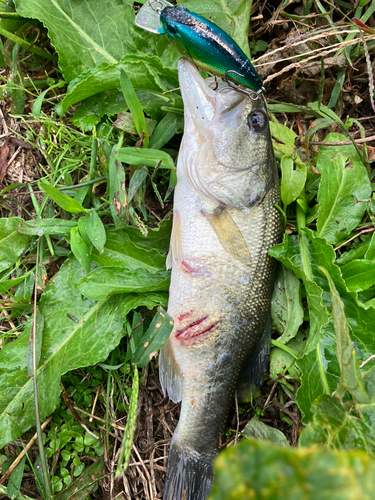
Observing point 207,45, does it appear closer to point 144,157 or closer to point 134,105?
point 134,105

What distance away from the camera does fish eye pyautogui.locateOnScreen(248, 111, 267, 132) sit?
2.45 metres

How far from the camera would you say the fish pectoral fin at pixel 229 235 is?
2.40 m

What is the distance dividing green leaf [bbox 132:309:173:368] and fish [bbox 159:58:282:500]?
74mm

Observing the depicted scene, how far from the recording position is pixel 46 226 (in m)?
2.74

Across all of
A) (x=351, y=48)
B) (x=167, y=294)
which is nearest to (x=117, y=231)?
(x=167, y=294)

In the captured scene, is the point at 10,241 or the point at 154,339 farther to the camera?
the point at 10,241

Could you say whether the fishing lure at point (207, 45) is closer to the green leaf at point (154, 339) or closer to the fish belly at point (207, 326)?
the fish belly at point (207, 326)

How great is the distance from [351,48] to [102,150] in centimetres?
215

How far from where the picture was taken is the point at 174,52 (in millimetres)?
2807

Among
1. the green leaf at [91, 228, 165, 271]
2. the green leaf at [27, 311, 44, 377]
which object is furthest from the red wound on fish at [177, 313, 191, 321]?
the green leaf at [27, 311, 44, 377]

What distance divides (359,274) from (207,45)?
181cm

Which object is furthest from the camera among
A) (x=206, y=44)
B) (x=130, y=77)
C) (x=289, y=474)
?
(x=130, y=77)

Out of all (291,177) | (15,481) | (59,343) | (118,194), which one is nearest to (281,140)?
(291,177)

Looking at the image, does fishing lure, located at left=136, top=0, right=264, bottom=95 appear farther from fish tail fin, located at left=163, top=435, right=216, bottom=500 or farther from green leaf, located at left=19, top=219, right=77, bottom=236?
fish tail fin, located at left=163, top=435, right=216, bottom=500
